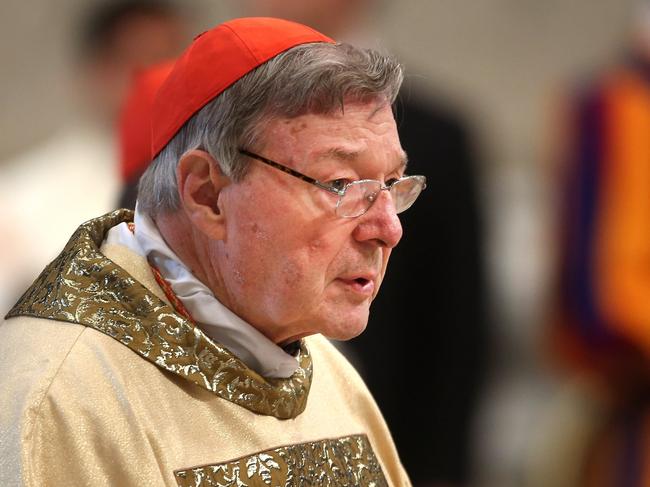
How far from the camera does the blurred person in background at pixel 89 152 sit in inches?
207

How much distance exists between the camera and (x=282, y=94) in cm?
248

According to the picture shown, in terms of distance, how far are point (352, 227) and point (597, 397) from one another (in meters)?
3.01

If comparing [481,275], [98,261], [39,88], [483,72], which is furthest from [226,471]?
[483,72]

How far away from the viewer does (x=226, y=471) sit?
247 cm

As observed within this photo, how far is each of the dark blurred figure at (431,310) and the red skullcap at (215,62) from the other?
7.35ft

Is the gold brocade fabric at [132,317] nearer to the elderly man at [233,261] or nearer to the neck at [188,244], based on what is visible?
the elderly man at [233,261]

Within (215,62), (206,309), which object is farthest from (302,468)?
(215,62)

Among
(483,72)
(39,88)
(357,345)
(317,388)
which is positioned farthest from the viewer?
(483,72)

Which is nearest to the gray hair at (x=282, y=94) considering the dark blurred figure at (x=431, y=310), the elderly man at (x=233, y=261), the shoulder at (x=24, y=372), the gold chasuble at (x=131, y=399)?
the elderly man at (x=233, y=261)

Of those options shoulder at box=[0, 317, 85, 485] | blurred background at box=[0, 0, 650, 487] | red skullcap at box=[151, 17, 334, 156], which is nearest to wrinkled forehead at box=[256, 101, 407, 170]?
red skullcap at box=[151, 17, 334, 156]

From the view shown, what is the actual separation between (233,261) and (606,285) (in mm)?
2928

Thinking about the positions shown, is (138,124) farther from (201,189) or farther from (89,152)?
(89,152)

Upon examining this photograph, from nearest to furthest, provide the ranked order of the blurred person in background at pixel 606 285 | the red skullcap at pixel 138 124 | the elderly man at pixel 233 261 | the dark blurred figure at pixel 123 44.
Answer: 1. the elderly man at pixel 233 261
2. the red skullcap at pixel 138 124
3. the blurred person in background at pixel 606 285
4. the dark blurred figure at pixel 123 44

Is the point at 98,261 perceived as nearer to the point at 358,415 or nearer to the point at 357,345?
the point at 358,415
